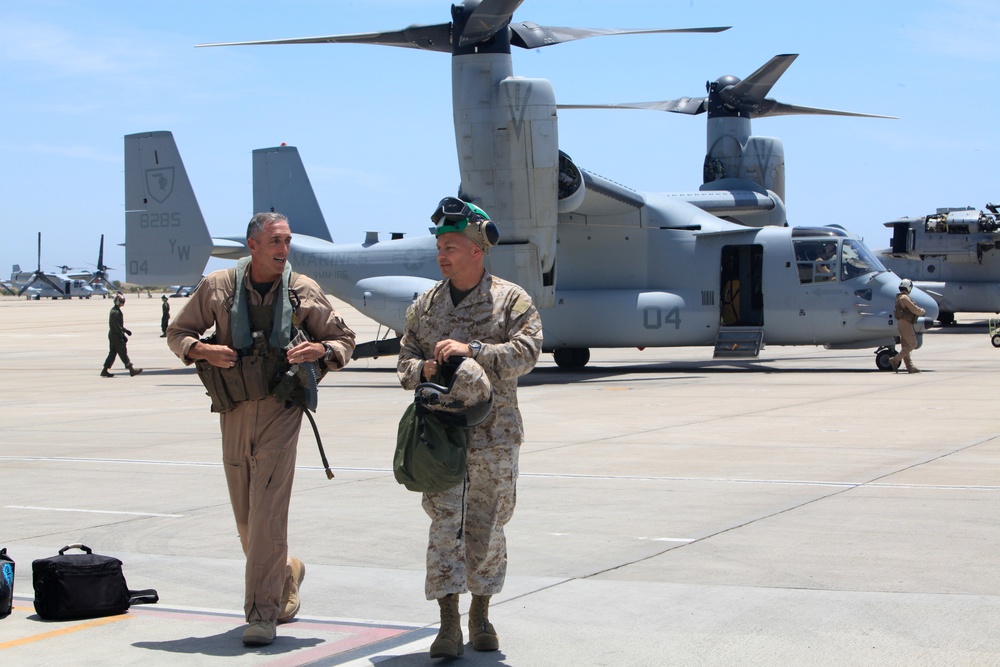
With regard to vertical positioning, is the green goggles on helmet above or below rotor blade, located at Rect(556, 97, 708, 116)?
below

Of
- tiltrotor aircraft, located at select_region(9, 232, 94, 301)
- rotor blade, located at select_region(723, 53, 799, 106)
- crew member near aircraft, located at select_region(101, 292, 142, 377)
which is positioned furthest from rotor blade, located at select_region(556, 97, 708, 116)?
tiltrotor aircraft, located at select_region(9, 232, 94, 301)

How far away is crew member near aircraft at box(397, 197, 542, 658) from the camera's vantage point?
4.74m

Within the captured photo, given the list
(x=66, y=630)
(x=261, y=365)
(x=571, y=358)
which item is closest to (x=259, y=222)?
(x=261, y=365)

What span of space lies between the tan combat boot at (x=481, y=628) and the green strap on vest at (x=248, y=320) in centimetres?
144

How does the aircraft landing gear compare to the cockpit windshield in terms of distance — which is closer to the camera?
the aircraft landing gear

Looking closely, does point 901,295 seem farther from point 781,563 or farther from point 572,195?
point 781,563

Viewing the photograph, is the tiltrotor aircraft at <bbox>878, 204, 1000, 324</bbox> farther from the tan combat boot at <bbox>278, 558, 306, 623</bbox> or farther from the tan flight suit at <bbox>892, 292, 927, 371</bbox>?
the tan combat boot at <bbox>278, 558, 306, 623</bbox>

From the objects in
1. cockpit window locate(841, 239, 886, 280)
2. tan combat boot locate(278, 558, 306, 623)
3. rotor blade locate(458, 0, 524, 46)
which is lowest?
tan combat boot locate(278, 558, 306, 623)

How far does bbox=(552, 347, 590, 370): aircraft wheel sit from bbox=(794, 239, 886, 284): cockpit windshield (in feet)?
14.9

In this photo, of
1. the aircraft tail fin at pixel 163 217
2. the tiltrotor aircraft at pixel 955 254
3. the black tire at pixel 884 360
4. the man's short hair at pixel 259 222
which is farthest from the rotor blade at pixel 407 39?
the tiltrotor aircraft at pixel 955 254

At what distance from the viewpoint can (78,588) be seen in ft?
17.4

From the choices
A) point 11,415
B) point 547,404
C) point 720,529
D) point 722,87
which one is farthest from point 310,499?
point 722,87

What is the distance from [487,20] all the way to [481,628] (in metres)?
14.4

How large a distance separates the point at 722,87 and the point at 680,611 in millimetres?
26427
